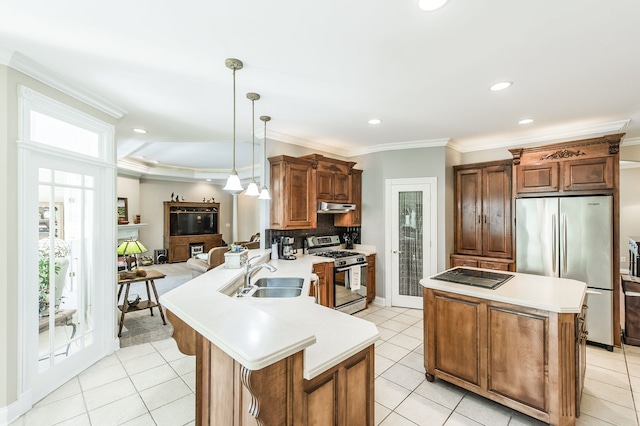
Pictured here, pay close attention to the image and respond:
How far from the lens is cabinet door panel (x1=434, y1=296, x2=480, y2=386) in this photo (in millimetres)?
2273

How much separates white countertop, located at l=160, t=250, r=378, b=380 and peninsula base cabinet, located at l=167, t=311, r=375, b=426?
0.21 feet

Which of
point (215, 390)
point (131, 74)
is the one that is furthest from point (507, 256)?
point (131, 74)

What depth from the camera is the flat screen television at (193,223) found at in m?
8.84

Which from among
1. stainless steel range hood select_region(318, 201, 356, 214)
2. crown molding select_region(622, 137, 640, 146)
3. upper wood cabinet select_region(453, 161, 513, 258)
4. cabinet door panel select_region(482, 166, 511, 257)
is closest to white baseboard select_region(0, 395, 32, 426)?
stainless steel range hood select_region(318, 201, 356, 214)

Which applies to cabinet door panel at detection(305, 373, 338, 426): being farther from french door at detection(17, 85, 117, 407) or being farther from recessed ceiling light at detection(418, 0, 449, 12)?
french door at detection(17, 85, 117, 407)

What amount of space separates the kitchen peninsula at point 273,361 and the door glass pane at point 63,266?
1.56m

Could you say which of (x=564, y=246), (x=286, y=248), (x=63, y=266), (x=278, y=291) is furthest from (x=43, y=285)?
(x=564, y=246)

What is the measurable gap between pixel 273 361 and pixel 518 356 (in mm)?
2028

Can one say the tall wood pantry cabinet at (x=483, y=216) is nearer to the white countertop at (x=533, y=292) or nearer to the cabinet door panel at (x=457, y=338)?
the white countertop at (x=533, y=292)

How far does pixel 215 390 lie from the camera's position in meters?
1.45

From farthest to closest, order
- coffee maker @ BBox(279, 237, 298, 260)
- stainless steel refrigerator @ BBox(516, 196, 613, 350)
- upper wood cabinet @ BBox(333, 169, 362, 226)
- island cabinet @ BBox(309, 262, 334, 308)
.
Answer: upper wood cabinet @ BBox(333, 169, 362, 226)
coffee maker @ BBox(279, 237, 298, 260)
island cabinet @ BBox(309, 262, 334, 308)
stainless steel refrigerator @ BBox(516, 196, 613, 350)

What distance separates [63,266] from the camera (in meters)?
2.60

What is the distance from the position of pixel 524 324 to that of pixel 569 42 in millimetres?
1968

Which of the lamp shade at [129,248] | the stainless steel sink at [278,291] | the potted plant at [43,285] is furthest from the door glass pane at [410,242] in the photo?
the potted plant at [43,285]
